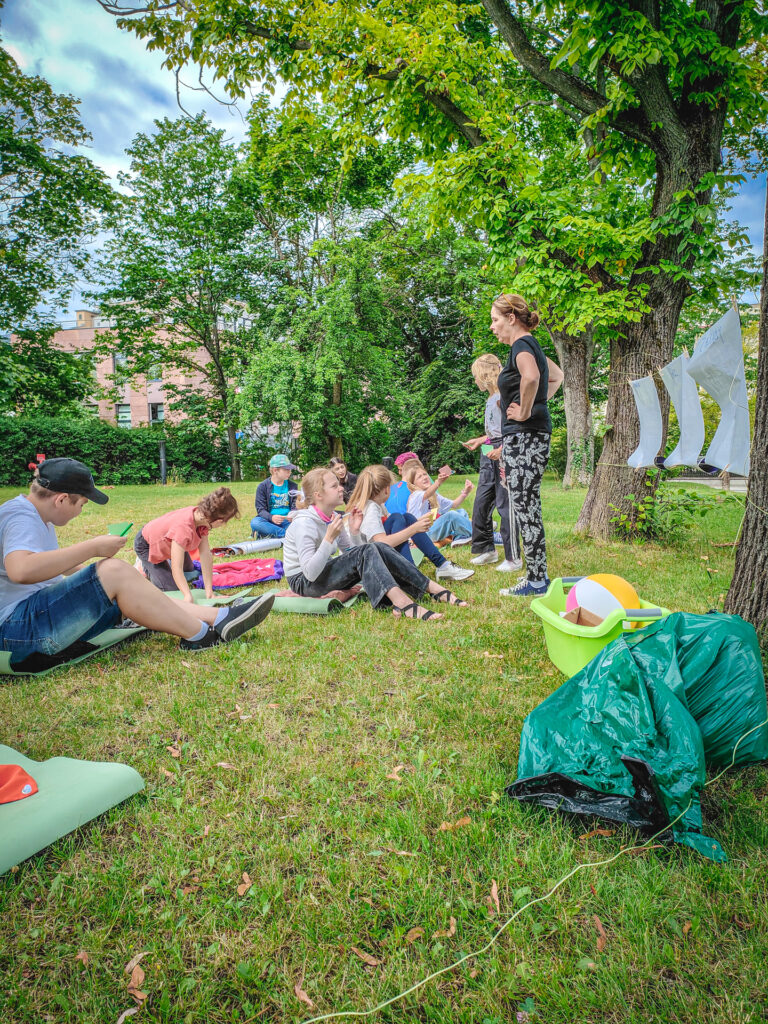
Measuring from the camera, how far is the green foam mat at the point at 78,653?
3129mm

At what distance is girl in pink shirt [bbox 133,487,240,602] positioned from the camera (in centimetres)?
416

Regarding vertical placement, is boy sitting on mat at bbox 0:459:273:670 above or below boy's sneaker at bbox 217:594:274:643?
above

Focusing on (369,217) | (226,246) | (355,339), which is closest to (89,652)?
(355,339)

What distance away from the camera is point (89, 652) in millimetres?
3465

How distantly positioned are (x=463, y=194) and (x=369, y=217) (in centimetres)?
1553

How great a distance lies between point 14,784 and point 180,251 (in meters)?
24.0

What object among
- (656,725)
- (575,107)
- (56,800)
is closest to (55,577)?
(56,800)

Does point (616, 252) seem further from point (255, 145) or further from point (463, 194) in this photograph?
point (255, 145)

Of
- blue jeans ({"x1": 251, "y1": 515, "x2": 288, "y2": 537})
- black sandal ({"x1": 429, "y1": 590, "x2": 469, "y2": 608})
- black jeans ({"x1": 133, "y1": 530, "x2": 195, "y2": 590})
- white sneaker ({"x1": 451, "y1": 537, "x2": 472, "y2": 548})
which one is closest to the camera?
black sandal ({"x1": 429, "y1": 590, "x2": 469, "y2": 608})

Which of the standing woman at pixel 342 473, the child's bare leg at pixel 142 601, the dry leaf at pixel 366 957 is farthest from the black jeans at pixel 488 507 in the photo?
the dry leaf at pixel 366 957

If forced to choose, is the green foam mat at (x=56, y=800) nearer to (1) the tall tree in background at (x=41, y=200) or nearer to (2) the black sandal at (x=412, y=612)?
Result: (2) the black sandal at (x=412, y=612)

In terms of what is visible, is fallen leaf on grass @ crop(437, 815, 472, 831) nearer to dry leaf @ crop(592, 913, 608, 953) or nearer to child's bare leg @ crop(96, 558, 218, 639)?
dry leaf @ crop(592, 913, 608, 953)

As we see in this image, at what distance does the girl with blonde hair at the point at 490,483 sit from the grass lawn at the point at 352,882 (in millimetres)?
2635

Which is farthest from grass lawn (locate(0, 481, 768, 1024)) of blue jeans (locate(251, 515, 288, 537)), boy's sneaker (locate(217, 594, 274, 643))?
blue jeans (locate(251, 515, 288, 537))
